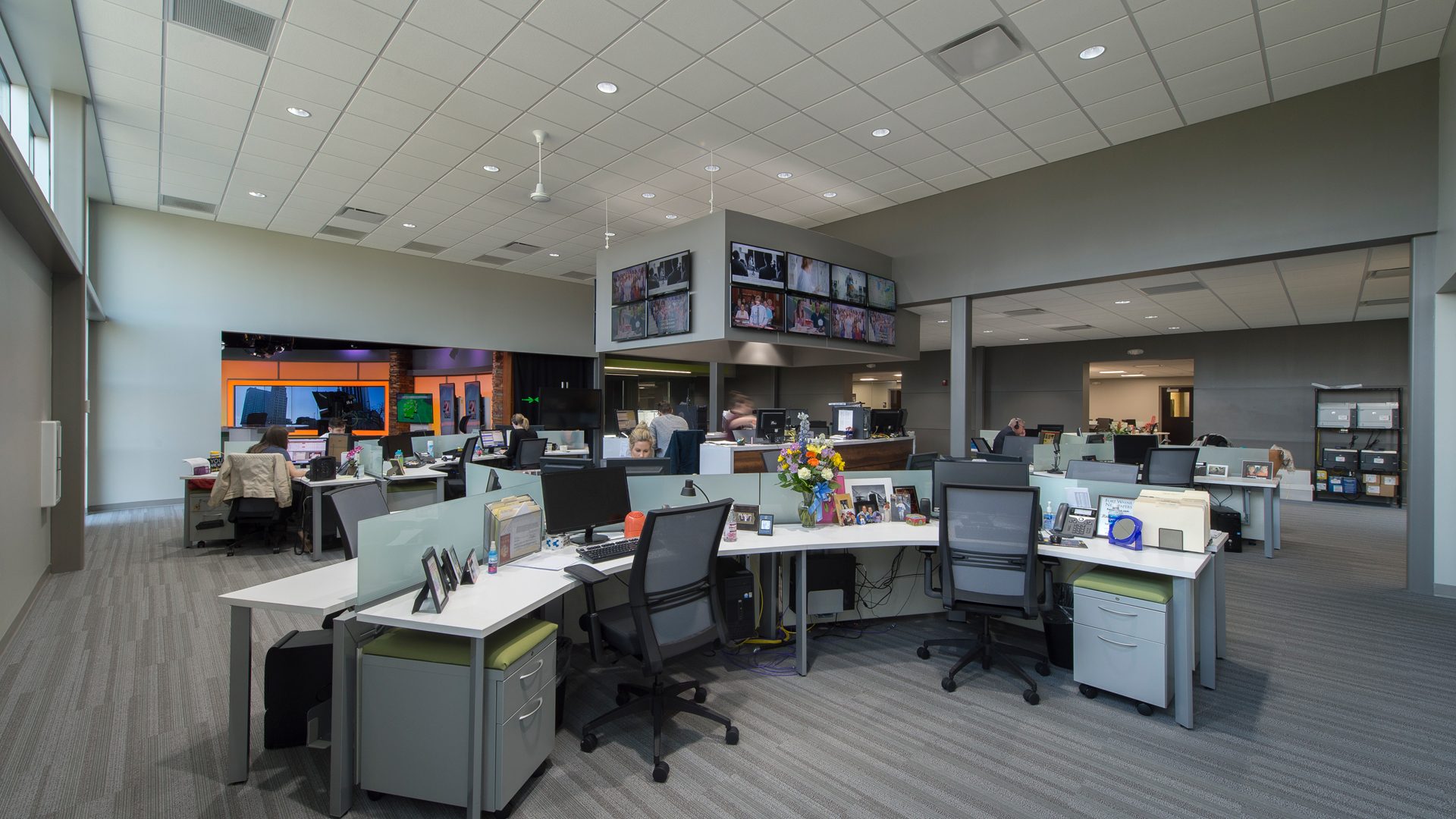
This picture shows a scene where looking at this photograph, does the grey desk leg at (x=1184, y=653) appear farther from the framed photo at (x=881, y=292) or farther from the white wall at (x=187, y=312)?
the white wall at (x=187, y=312)

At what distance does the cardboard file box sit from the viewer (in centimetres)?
330

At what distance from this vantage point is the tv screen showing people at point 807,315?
6.72 meters

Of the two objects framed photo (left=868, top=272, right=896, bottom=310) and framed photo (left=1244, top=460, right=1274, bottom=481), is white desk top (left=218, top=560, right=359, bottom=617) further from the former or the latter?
framed photo (left=1244, top=460, right=1274, bottom=481)

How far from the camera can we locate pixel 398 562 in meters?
2.54

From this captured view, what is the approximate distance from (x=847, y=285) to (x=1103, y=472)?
12.3 feet

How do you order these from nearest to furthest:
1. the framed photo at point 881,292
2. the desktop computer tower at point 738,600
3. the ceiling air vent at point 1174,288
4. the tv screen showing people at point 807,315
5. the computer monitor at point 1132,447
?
the desktop computer tower at point 738,600, the tv screen showing people at point 807,315, the computer monitor at point 1132,447, the framed photo at point 881,292, the ceiling air vent at point 1174,288

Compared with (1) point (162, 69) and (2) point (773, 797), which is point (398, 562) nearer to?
(2) point (773, 797)

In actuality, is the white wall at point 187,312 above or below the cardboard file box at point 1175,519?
above

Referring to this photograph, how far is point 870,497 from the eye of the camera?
414 centimetres

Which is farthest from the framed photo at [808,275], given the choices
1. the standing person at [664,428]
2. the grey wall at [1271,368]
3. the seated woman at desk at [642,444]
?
the grey wall at [1271,368]

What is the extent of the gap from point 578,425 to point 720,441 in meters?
4.81

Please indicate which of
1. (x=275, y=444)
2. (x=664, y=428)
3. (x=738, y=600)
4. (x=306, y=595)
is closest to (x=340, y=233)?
(x=275, y=444)

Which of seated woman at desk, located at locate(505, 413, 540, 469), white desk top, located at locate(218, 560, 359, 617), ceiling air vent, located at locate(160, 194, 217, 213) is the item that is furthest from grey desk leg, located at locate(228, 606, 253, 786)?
ceiling air vent, located at locate(160, 194, 217, 213)

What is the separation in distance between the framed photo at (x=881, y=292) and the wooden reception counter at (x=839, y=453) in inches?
67.1
